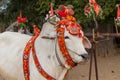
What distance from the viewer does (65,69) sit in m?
3.64

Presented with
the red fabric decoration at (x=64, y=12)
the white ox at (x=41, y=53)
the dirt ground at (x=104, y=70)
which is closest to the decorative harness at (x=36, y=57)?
the white ox at (x=41, y=53)

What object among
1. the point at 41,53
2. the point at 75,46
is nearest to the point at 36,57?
the point at 41,53

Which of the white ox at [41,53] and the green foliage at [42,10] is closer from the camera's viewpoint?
the white ox at [41,53]

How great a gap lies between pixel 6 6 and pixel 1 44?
299 inches

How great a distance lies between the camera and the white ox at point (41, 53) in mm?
3434

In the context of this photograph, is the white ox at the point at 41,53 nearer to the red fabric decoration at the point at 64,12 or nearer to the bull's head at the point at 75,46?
the bull's head at the point at 75,46

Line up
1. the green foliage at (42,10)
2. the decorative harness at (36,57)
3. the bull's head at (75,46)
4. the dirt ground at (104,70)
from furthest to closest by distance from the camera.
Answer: the green foliage at (42,10) < the dirt ground at (104,70) < the decorative harness at (36,57) < the bull's head at (75,46)

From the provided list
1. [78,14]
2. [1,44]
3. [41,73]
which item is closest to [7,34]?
[1,44]

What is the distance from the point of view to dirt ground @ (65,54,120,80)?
26.4 feet

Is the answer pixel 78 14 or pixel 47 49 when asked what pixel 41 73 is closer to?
pixel 47 49

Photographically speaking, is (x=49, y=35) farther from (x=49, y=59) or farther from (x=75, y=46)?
(x=75, y=46)

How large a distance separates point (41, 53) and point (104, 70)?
18.0 feet

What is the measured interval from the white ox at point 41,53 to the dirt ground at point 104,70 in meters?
3.65

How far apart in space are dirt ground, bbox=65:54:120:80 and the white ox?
3.65 meters
